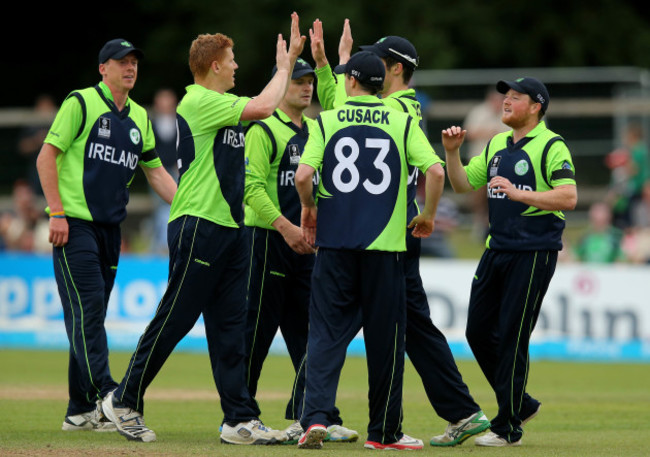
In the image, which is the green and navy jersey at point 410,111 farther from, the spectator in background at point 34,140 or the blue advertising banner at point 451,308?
the spectator in background at point 34,140

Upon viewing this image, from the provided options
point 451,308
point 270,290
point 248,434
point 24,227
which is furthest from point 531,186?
point 24,227

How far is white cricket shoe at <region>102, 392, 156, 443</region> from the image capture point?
27.7 ft

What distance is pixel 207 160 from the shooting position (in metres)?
8.42

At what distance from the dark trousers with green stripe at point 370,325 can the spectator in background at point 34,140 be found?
1444 centimetres

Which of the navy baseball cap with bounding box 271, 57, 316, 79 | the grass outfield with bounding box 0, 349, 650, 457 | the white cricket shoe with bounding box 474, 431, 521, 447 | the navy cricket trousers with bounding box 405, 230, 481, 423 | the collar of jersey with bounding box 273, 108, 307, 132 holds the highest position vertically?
the navy baseball cap with bounding box 271, 57, 316, 79

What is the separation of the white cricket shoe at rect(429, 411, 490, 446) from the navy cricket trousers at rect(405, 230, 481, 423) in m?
0.04

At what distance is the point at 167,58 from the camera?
3153 cm

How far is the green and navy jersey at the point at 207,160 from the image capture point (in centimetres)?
838

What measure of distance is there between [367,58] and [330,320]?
1.78 m

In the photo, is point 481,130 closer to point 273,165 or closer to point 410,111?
point 273,165

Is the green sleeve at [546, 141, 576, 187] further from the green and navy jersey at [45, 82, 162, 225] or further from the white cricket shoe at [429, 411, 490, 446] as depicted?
the green and navy jersey at [45, 82, 162, 225]

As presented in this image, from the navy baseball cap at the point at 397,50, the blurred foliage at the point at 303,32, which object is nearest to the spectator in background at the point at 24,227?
the blurred foliage at the point at 303,32

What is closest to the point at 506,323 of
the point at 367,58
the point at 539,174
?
the point at 539,174

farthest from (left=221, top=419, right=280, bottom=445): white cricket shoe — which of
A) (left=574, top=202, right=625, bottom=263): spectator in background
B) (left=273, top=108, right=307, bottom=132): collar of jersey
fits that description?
(left=574, top=202, right=625, bottom=263): spectator in background
